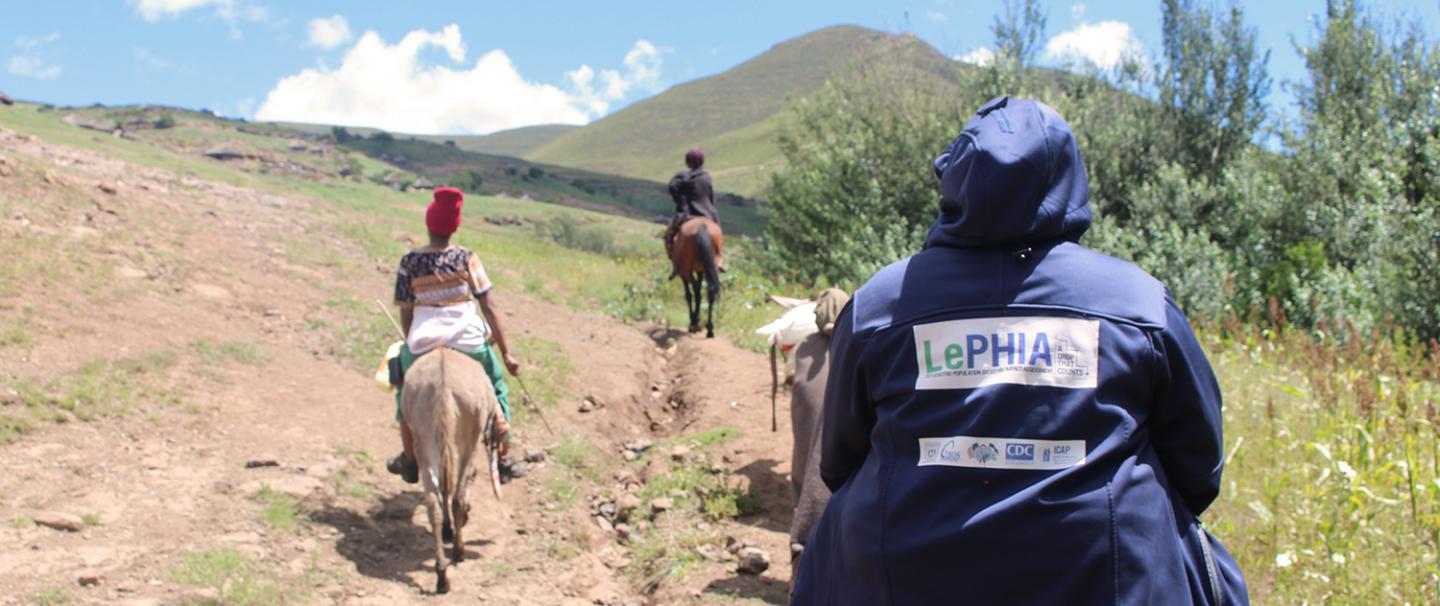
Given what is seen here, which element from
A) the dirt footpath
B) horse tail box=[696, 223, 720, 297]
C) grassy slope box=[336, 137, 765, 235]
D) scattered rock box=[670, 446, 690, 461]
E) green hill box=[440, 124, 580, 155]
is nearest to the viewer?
the dirt footpath

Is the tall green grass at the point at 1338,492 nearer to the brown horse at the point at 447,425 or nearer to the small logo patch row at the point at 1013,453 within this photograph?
the small logo patch row at the point at 1013,453

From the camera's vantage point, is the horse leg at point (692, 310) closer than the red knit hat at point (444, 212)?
No

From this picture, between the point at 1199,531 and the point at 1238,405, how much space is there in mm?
5881

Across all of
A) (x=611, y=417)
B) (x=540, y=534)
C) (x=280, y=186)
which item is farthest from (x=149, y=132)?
(x=540, y=534)

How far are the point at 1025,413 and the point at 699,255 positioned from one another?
11.8 metres

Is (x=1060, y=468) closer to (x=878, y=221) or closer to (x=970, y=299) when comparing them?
(x=970, y=299)

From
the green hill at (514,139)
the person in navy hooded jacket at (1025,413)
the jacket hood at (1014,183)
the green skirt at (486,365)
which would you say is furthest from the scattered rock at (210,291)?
the green hill at (514,139)

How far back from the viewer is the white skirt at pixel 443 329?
6949 mm

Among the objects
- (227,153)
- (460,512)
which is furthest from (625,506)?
(227,153)

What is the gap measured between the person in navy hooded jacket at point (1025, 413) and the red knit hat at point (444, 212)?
15.5ft

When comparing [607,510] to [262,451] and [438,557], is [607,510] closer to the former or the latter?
[438,557]

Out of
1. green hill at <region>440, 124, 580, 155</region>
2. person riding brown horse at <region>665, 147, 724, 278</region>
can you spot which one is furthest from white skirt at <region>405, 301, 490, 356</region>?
green hill at <region>440, 124, 580, 155</region>

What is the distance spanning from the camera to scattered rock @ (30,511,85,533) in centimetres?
605

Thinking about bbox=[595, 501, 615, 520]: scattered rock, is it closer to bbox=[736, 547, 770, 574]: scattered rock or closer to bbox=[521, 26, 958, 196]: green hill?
bbox=[736, 547, 770, 574]: scattered rock
